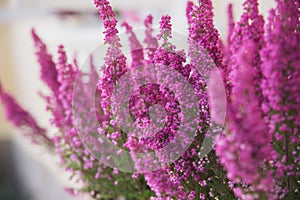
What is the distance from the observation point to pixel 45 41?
209 centimetres

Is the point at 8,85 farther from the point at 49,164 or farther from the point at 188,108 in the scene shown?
the point at 188,108

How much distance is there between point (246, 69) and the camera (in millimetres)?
357

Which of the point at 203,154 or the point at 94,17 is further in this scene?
the point at 94,17

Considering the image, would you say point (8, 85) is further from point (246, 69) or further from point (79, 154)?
point (246, 69)

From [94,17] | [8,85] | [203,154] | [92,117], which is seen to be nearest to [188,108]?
[203,154]

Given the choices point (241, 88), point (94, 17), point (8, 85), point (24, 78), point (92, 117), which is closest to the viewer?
point (241, 88)

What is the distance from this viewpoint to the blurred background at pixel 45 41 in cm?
168

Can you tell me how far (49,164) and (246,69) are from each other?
7.16ft

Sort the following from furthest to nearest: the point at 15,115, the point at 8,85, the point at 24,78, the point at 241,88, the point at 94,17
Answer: the point at 8,85 < the point at 24,78 < the point at 94,17 < the point at 15,115 < the point at 241,88

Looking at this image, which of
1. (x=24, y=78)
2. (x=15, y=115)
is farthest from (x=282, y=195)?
(x=24, y=78)

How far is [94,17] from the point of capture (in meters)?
2.06

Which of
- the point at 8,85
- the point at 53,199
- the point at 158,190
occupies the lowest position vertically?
the point at 158,190

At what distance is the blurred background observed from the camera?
1.68m

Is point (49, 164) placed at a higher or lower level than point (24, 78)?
lower
